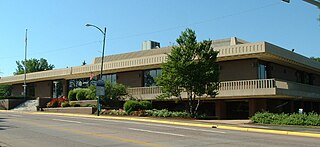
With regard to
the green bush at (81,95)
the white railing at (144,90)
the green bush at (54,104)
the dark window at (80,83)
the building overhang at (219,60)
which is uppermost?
the building overhang at (219,60)

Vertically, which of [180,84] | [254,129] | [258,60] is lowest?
[254,129]

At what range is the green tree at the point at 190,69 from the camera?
2888 centimetres

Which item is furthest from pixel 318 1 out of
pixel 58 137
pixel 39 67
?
pixel 39 67

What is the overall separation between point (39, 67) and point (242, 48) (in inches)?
2963

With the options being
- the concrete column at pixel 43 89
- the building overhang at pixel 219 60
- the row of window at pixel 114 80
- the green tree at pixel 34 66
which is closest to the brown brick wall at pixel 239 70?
the building overhang at pixel 219 60

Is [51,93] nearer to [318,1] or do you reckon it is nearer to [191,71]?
[191,71]

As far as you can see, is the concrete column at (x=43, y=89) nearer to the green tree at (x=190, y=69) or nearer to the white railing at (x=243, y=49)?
the green tree at (x=190, y=69)

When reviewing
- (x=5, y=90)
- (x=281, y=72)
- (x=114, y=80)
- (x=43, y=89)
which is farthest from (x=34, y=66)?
(x=281, y=72)

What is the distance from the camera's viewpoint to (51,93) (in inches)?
2264

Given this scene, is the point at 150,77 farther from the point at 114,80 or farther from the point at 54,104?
the point at 54,104

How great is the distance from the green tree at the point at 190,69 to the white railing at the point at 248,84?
2.79m

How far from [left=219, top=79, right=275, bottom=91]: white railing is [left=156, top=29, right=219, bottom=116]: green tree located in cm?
279

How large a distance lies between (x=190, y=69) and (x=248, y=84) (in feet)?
18.6

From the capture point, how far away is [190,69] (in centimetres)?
2889
